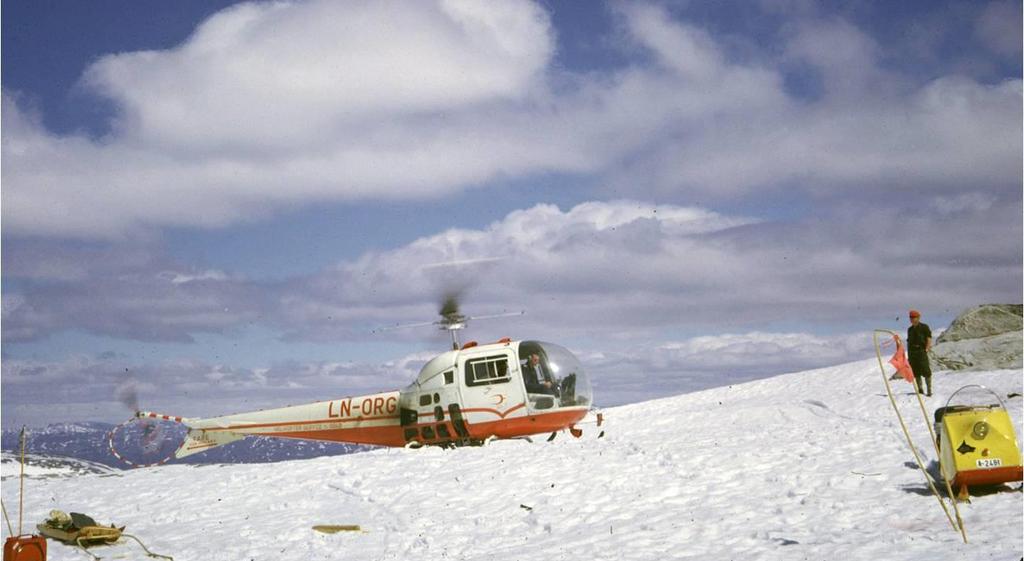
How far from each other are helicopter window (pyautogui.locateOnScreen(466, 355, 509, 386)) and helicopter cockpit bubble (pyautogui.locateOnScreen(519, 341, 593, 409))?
1.47 feet

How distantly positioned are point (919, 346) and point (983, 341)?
25.5 ft

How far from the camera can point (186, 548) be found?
11.1 meters

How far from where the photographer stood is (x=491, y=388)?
741 inches

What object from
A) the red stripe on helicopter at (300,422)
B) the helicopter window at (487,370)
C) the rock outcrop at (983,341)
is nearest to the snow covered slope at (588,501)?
the helicopter window at (487,370)

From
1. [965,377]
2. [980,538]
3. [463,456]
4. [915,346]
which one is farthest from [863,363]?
[980,538]

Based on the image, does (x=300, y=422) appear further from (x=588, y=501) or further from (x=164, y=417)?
(x=588, y=501)

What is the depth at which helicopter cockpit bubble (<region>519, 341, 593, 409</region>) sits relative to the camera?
18547mm

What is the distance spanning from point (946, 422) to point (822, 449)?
12.4ft

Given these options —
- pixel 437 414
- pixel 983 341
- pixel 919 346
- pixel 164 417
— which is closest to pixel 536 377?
pixel 437 414

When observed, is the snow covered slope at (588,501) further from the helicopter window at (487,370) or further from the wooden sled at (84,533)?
the helicopter window at (487,370)

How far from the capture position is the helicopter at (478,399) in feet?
61.0

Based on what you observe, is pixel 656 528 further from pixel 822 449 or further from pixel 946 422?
pixel 822 449

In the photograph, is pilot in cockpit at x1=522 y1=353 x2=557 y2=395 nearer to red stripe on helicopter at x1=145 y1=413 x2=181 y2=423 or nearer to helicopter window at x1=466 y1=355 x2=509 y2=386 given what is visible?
helicopter window at x1=466 y1=355 x2=509 y2=386

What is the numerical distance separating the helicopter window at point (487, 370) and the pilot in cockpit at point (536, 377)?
1.59ft
